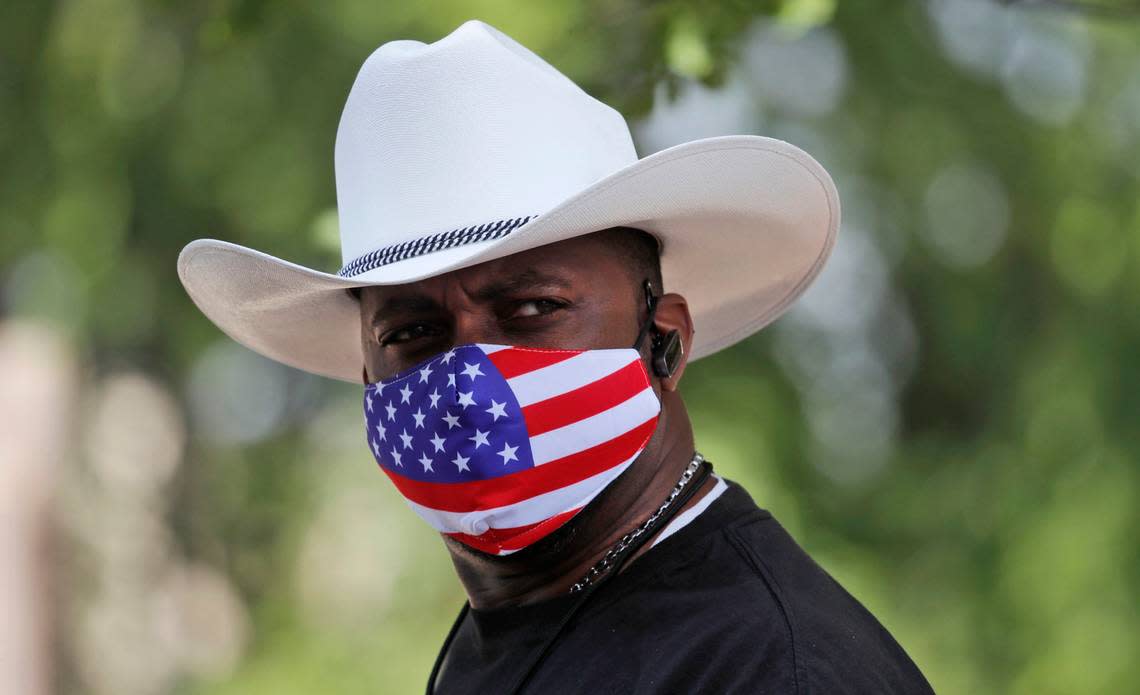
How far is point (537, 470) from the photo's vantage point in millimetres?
2295

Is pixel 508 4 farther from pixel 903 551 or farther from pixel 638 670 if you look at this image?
pixel 638 670

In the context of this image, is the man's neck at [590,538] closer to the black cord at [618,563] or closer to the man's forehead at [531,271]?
the black cord at [618,563]

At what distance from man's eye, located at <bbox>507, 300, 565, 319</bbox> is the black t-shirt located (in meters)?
0.45

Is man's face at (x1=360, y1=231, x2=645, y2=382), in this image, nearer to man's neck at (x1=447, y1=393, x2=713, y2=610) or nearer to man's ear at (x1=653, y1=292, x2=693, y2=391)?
man's ear at (x1=653, y1=292, x2=693, y2=391)

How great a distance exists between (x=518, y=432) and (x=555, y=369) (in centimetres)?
13

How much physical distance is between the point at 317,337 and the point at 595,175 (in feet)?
3.10

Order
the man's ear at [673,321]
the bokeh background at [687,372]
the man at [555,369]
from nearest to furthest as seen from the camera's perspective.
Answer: the man at [555,369] → the man's ear at [673,321] → the bokeh background at [687,372]

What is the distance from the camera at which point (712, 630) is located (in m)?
2.06

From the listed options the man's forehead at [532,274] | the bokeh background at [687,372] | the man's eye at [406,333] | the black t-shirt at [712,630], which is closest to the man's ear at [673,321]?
the man's forehead at [532,274]

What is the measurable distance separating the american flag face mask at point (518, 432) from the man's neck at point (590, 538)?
0.04m

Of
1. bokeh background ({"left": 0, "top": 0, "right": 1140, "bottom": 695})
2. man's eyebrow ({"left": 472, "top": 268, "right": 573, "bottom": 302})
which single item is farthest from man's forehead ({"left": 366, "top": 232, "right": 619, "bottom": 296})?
bokeh background ({"left": 0, "top": 0, "right": 1140, "bottom": 695})

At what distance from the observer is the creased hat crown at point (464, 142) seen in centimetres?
245

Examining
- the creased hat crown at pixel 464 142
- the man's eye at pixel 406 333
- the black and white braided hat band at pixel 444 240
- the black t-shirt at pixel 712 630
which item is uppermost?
the creased hat crown at pixel 464 142

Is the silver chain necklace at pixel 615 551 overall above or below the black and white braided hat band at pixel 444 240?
below
